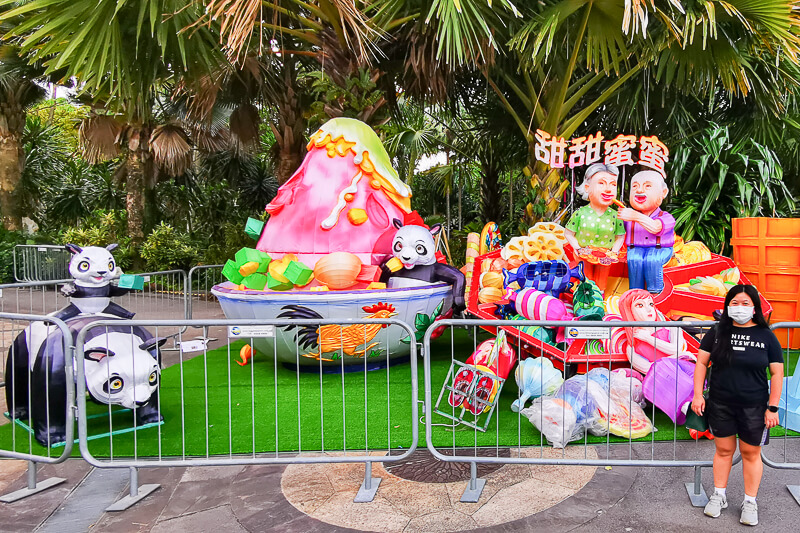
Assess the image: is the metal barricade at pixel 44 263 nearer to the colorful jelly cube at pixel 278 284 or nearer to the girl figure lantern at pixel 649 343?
the colorful jelly cube at pixel 278 284

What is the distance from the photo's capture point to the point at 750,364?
286 cm

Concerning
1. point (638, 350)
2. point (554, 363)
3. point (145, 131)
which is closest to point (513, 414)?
point (554, 363)

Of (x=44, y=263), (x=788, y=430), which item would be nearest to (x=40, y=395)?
(x=788, y=430)

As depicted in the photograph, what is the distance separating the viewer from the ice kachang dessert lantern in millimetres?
5984

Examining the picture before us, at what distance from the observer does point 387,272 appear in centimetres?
602

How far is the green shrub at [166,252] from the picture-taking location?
12.8 metres

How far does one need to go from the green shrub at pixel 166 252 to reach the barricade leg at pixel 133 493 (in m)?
9.91

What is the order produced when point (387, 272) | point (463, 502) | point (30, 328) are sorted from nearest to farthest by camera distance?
point (463, 502)
point (30, 328)
point (387, 272)

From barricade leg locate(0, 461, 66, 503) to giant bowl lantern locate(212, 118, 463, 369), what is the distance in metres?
2.05

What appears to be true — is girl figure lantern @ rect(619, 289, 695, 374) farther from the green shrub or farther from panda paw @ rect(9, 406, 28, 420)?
the green shrub

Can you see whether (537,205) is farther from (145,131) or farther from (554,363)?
(145,131)

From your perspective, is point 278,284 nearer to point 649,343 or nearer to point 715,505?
point 649,343

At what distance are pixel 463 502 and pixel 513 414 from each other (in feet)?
4.99

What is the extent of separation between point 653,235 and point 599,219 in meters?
0.49
